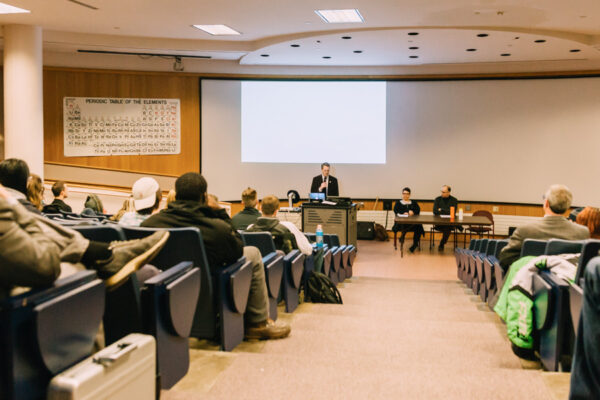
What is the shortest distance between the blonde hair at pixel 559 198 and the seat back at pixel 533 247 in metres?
0.37

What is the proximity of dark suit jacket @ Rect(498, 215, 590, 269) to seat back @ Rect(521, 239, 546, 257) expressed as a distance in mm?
131

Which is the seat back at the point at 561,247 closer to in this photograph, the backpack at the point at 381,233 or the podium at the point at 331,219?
the podium at the point at 331,219

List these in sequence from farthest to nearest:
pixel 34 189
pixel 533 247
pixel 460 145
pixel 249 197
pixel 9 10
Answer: pixel 460 145 → pixel 9 10 → pixel 249 197 → pixel 34 189 → pixel 533 247

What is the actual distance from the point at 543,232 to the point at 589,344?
7.42 ft

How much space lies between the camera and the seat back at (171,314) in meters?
2.18

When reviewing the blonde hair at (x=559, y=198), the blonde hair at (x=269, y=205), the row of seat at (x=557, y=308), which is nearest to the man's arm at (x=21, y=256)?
the row of seat at (x=557, y=308)

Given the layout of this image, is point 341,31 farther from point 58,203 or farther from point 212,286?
point 212,286

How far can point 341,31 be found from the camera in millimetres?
8734

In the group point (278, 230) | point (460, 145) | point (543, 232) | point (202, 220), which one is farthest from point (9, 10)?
point (460, 145)

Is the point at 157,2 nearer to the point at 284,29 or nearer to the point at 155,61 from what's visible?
the point at 284,29

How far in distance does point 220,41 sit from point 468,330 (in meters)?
7.78

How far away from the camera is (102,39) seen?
968 centimetres

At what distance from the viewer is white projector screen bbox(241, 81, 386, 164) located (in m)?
12.0

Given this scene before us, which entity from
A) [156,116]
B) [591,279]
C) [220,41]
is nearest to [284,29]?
[220,41]
